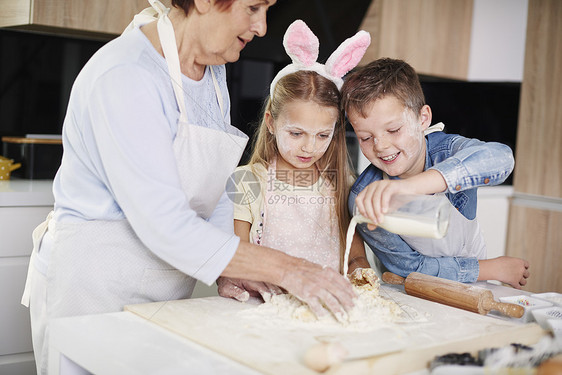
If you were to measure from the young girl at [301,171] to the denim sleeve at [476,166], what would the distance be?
13.1 inches

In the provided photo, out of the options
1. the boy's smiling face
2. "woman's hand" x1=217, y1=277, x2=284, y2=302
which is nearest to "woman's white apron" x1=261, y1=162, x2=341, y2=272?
the boy's smiling face

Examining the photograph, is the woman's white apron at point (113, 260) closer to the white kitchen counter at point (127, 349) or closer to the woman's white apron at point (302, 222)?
the white kitchen counter at point (127, 349)

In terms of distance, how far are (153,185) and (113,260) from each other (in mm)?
217

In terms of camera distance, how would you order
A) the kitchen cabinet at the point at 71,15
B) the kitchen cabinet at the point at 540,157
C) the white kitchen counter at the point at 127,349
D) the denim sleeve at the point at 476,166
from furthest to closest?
the kitchen cabinet at the point at 540,157 → the kitchen cabinet at the point at 71,15 → the denim sleeve at the point at 476,166 → the white kitchen counter at the point at 127,349

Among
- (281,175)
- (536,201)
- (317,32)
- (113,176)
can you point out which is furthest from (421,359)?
(536,201)

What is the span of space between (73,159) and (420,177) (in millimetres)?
646

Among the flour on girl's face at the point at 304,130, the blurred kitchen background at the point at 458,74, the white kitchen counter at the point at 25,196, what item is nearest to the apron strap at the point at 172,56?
the flour on girl's face at the point at 304,130

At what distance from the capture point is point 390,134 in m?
1.40

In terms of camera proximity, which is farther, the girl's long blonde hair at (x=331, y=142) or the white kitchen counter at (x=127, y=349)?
Answer: the girl's long blonde hair at (x=331, y=142)

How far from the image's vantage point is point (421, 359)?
0.87 metres

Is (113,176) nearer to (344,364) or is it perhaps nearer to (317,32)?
(344,364)

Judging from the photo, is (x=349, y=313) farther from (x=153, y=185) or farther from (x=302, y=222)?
(x=302, y=222)

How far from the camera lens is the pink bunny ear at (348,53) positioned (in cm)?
142

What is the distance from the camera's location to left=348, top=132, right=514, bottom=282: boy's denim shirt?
1290 millimetres
